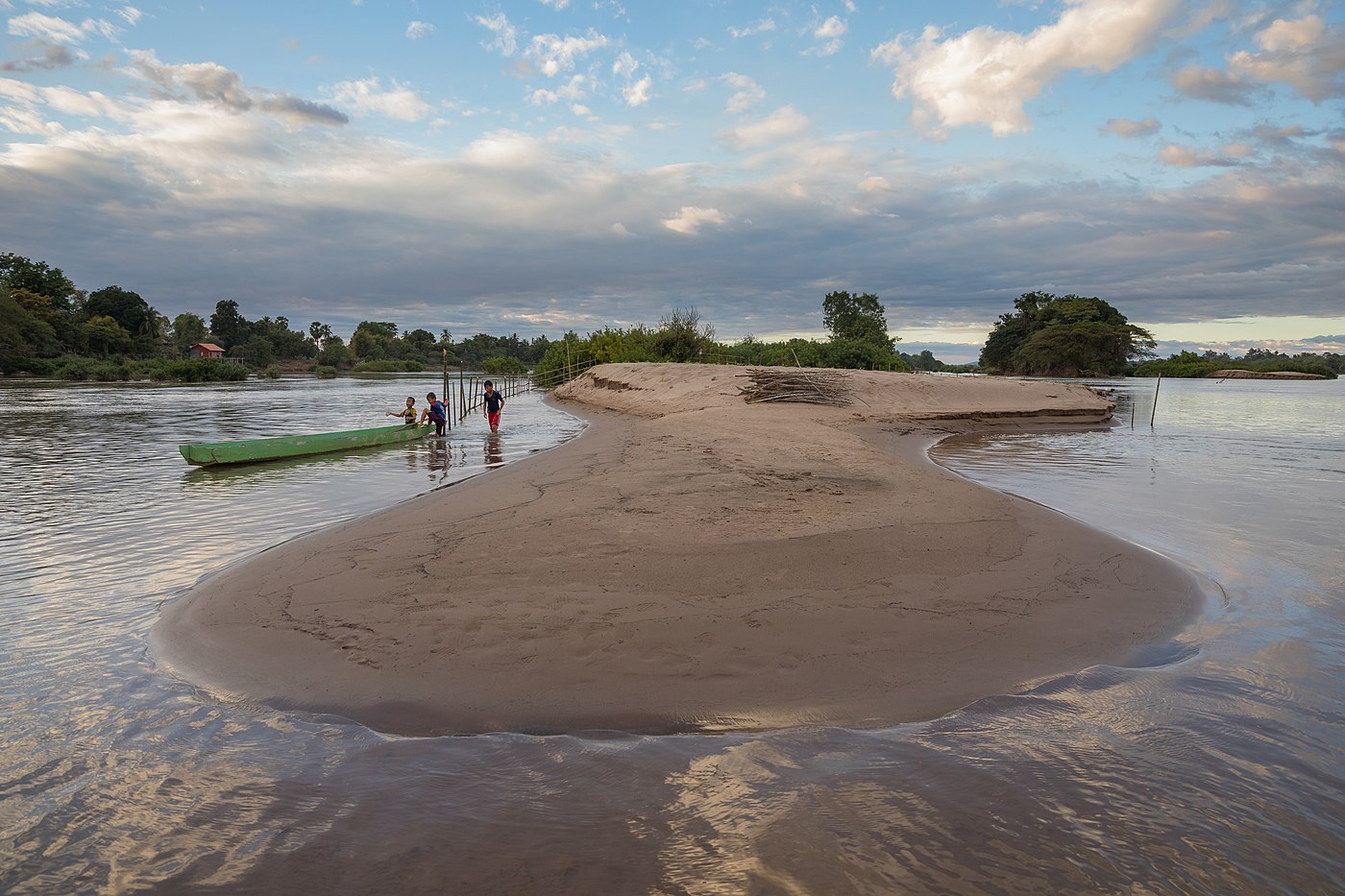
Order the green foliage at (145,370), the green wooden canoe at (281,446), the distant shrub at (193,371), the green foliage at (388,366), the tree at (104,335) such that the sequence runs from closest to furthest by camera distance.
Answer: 1. the green wooden canoe at (281,446)
2. the green foliage at (145,370)
3. the distant shrub at (193,371)
4. the tree at (104,335)
5. the green foliage at (388,366)

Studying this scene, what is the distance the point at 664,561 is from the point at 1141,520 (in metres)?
6.89

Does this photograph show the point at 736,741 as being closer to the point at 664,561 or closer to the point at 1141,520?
the point at 664,561

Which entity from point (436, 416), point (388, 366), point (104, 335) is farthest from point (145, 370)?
point (436, 416)

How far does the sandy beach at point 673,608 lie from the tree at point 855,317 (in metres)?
63.0

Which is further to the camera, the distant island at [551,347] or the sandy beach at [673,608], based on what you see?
the distant island at [551,347]

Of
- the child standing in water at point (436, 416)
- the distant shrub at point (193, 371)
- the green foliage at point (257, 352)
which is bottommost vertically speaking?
the child standing in water at point (436, 416)

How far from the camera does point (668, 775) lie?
125 inches

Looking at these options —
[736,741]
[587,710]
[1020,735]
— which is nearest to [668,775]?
[736,741]

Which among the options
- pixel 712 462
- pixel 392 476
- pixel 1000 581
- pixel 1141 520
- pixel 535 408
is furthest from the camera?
pixel 535 408

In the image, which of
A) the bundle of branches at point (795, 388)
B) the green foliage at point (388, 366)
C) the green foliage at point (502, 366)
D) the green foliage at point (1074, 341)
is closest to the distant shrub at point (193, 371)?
the green foliage at point (502, 366)

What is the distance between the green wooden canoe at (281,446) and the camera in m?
14.2

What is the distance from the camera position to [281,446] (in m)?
15.6

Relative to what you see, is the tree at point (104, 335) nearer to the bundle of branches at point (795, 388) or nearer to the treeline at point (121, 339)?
the treeline at point (121, 339)

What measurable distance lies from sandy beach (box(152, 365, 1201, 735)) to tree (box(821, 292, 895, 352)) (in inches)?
2479
